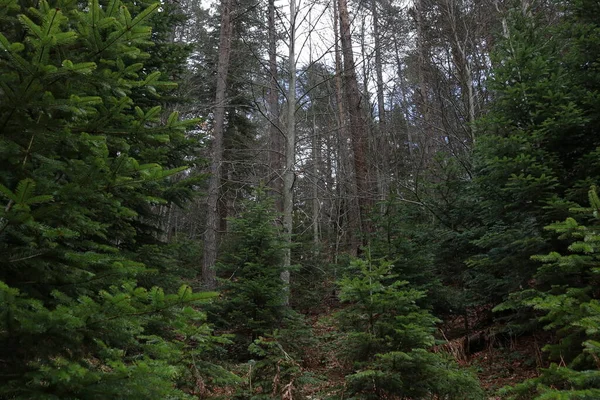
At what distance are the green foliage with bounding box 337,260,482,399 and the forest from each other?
0.09ft

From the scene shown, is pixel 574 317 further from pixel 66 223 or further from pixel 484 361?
pixel 66 223

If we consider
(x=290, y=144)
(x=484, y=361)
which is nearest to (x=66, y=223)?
(x=484, y=361)

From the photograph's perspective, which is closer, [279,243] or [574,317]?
[574,317]

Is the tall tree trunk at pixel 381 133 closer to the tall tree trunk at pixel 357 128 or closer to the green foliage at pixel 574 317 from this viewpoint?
the tall tree trunk at pixel 357 128

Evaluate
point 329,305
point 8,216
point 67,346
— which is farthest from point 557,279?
point 329,305

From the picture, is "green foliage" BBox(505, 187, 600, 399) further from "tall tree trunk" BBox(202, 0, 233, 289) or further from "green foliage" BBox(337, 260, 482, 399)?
"tall tree trunk" BBox(202, 0, 233, 289)

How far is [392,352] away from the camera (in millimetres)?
3879

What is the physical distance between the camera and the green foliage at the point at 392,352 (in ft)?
12.9

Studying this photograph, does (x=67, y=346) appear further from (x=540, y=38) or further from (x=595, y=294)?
(x=540, y=38)

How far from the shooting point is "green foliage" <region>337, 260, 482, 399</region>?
392 centimetres

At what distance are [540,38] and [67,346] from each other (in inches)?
336

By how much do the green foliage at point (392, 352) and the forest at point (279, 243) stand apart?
3 cm

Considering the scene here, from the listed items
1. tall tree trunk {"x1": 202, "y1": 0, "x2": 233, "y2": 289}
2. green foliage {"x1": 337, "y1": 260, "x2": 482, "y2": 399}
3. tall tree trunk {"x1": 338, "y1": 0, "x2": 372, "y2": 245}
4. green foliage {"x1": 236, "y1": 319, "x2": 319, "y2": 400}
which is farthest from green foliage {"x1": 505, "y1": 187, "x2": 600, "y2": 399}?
tall tree trunk {"x1": 202, "y1": 0, "x2": 233, "y2": 289}

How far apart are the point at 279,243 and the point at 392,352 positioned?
143 inches
